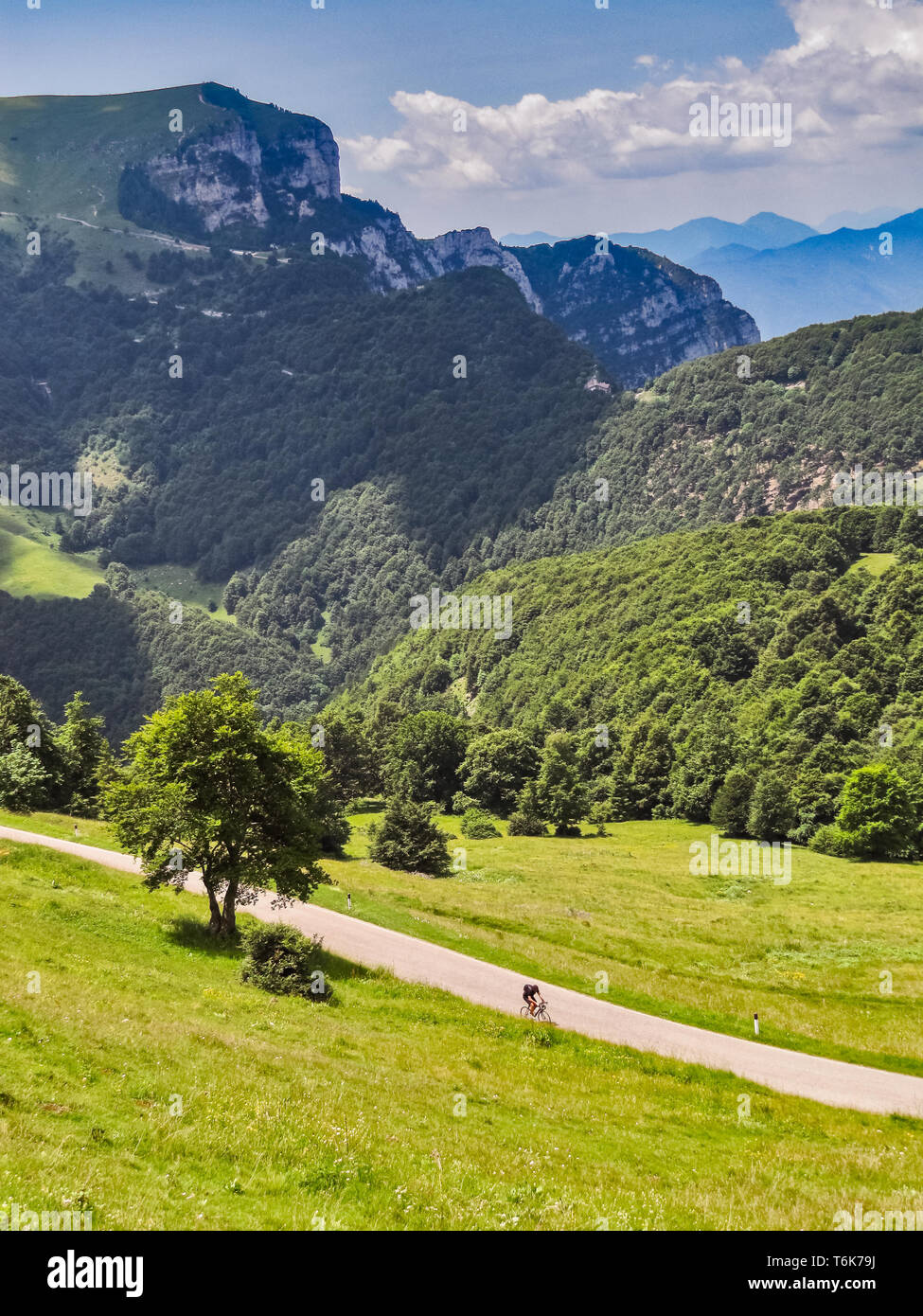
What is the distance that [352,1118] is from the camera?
18.2 metres

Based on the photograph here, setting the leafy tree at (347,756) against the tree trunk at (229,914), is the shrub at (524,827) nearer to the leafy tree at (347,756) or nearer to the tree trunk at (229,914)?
the leafy tree at (347,756)

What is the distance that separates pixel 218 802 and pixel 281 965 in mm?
8028

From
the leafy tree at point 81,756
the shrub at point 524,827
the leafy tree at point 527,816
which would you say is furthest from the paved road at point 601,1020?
the leafy tree at point 527,816

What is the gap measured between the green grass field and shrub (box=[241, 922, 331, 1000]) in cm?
1255

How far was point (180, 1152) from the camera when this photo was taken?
14469 millimetres

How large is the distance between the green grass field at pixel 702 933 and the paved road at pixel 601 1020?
1.73 meters

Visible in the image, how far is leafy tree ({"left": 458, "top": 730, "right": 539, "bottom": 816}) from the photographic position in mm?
133500

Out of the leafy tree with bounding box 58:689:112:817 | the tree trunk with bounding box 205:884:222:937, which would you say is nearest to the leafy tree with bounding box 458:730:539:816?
the leafy tree with bounding box 58:689:112:817

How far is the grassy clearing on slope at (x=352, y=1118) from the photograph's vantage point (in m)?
13.2

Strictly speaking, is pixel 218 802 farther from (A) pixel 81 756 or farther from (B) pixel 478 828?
(B) pixel 478 828

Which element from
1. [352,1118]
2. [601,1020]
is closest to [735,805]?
[601,1020]
